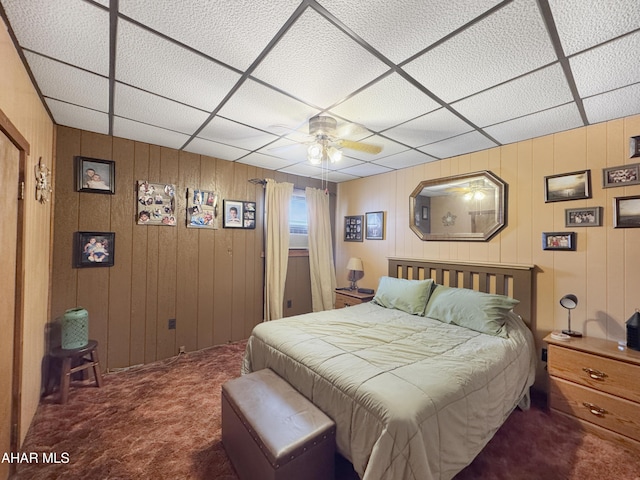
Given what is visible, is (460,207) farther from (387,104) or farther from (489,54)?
(489,54)

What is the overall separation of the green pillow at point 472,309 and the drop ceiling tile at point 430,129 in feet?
5.28

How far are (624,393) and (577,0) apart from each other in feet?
8.24

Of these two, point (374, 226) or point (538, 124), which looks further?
point (374, 226)

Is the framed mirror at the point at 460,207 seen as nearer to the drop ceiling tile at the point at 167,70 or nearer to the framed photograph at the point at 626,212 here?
the framed photograph at the point at 626,212

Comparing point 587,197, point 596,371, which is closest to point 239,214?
point 587,197

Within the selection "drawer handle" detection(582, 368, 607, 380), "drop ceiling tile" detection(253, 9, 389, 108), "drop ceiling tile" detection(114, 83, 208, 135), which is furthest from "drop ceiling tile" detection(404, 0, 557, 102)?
"drawer handle" detection(582, 368, 607, 380)

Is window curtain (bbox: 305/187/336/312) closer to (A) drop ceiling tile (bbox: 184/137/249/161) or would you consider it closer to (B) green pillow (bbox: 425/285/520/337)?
(A) drop ceiling tile (bbox: 184/137/249/161)

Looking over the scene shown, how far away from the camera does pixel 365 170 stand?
4.07m

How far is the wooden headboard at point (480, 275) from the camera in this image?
8.79 ft

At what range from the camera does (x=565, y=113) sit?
2.19 meters

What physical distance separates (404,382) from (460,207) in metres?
2.51

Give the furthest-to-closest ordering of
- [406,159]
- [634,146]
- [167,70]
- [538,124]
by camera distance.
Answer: [406,159] < [538,124] < [634,146] < [167,70]

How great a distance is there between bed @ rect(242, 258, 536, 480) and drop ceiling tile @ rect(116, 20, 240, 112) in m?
1.98

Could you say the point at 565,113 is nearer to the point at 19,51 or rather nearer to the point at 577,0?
the point at 577,0
